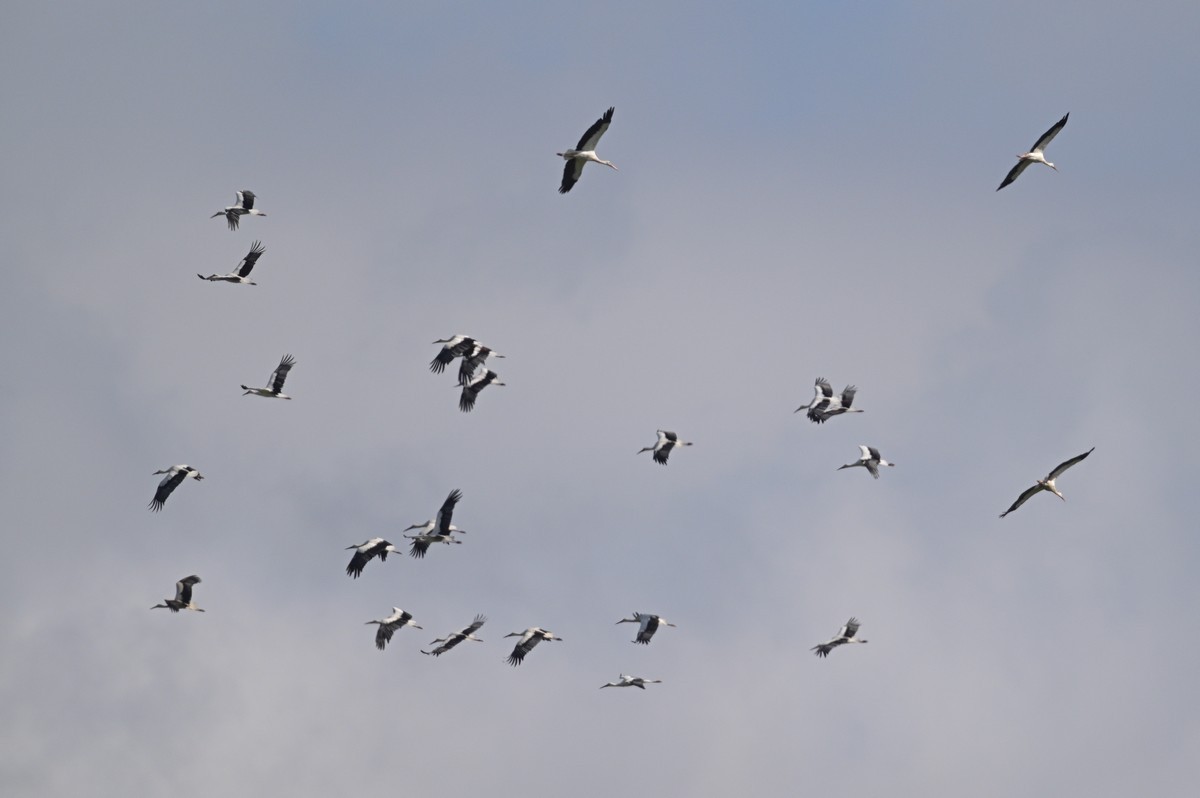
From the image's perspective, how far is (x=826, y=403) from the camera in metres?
69.7

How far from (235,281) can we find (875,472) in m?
24.1

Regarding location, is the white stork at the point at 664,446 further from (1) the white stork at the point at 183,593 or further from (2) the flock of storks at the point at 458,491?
(1) the white stork at the point at 183,593

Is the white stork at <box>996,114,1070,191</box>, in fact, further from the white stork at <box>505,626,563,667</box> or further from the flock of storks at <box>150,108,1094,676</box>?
the white stork at <box>505,626,563,667</box>

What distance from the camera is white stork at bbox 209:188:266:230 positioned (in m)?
74.8

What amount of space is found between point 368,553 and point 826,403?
54.6 feet

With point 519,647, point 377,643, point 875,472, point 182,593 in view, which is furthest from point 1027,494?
point 182,593

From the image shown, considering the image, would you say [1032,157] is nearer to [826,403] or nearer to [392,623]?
[826,403]

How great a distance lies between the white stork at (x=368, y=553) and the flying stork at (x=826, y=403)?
1494 cm

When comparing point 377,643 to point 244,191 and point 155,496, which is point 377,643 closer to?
point 155,496

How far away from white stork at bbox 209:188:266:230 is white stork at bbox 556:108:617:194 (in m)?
16.4

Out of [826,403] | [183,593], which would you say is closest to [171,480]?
[183,593]

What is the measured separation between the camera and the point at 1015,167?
65.9 m

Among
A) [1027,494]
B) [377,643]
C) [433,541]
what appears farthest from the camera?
[377,643]

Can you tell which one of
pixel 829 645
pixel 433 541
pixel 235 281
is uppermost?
pixel 235 281
